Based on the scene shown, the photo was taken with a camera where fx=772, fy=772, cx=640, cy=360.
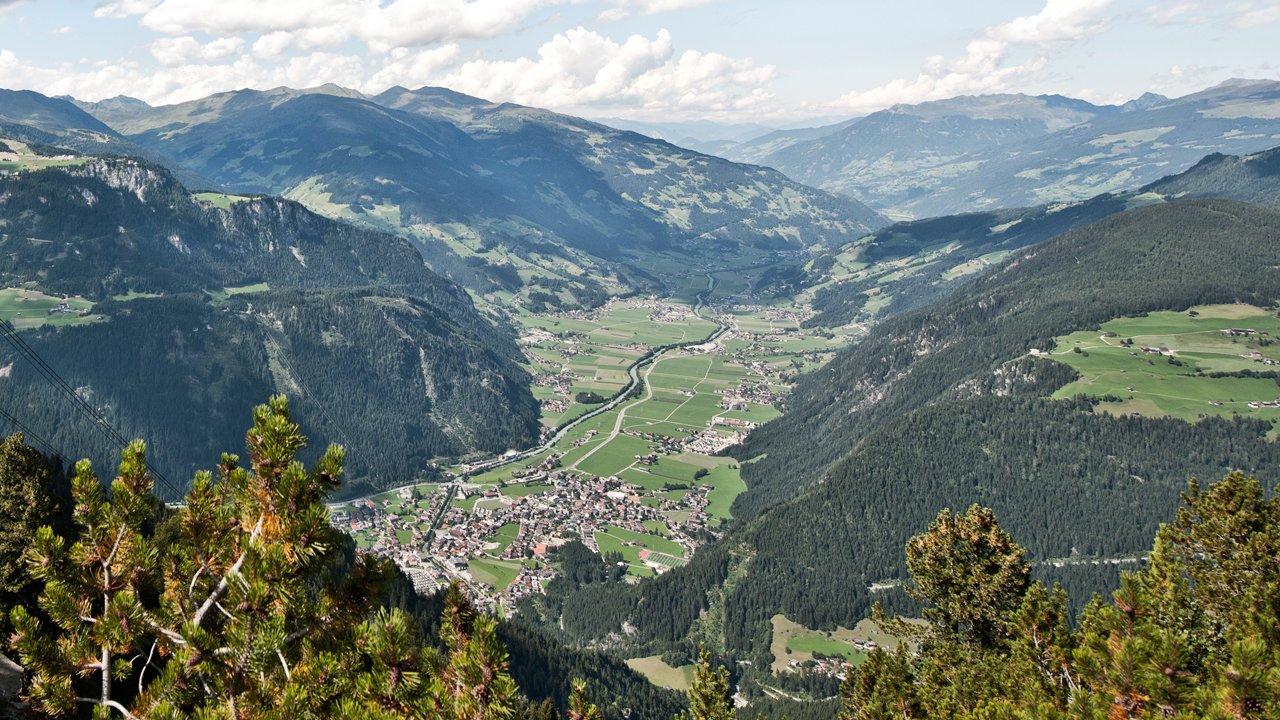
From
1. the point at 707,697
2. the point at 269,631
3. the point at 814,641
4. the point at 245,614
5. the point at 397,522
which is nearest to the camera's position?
the point at 269,631

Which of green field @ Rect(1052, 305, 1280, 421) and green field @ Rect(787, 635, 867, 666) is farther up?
green field @ Rect(1052, 305, 1280, 421)

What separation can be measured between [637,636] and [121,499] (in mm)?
124969

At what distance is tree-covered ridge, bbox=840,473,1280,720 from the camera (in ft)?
54.1

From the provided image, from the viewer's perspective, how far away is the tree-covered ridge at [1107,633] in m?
16.5

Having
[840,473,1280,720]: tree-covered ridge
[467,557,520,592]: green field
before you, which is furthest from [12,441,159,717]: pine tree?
[467,557,520,592]: green field

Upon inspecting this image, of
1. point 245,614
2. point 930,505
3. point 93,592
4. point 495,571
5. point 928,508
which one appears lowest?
point 495,571

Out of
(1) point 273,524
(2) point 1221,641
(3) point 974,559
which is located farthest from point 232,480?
(3) point 974,559

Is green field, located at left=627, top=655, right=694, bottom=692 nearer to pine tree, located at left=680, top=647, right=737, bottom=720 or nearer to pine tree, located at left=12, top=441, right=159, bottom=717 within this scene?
pine tree, located at left=680, top=647, right=737, bottom=720

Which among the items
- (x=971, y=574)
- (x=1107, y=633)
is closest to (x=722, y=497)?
(x=971, y=574)

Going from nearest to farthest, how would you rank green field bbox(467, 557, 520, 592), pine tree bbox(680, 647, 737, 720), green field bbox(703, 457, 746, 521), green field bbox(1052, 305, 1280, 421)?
1. pine tree bbox(680, 647, 737, 720)
2. green field bbox(467, 557, 520, 592)
3. green field bbox(1052, 305, 1280, 421)
4. green field bbox(703, 457, 746, 521)

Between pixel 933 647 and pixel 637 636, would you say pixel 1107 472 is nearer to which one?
pixel 637 636

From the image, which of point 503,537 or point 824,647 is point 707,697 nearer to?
point 824,647

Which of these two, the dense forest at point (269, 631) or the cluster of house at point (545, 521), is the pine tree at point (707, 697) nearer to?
the dense forest at point (269, 631)

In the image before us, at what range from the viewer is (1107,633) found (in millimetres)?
21656
